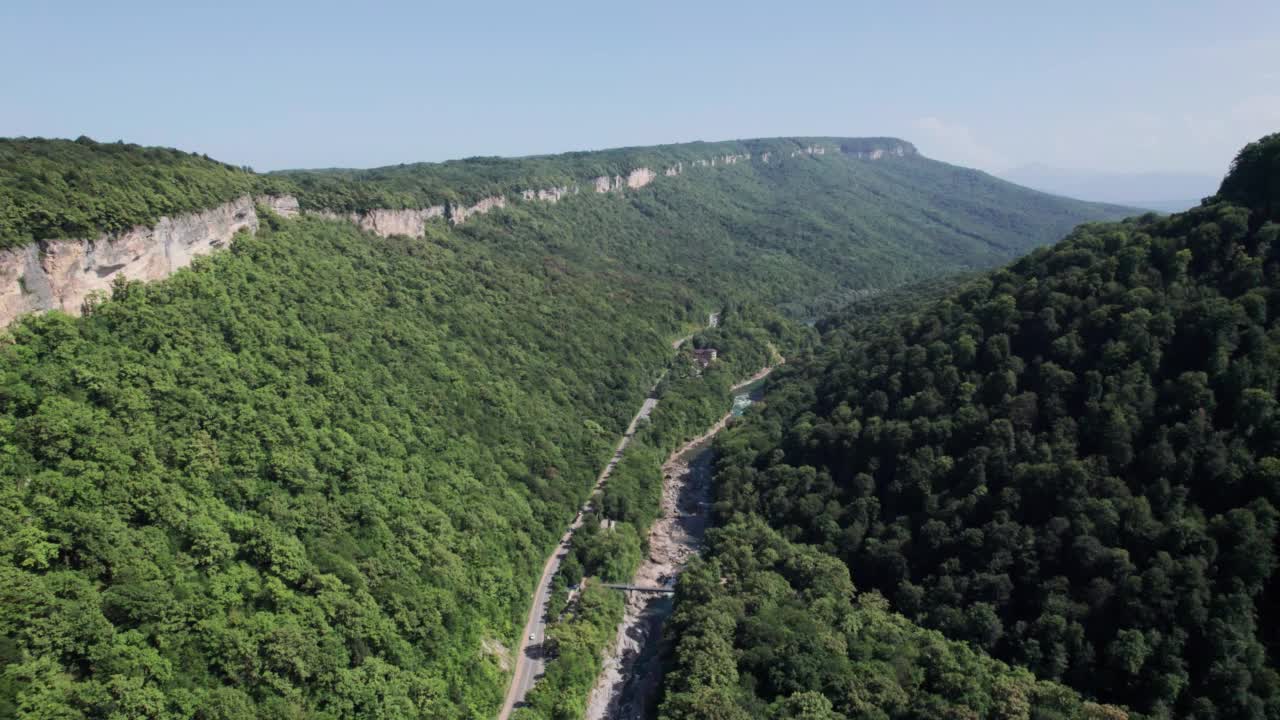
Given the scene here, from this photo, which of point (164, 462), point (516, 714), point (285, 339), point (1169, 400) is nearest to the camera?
point (164, 462)

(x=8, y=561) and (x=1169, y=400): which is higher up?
(x=1169, y=400)

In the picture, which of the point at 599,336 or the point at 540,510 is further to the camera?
the point at 599,336

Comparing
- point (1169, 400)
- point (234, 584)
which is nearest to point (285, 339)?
point (234, 584)

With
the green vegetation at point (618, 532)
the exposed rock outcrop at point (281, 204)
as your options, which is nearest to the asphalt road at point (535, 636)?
the green vegetation at point (618, 532)

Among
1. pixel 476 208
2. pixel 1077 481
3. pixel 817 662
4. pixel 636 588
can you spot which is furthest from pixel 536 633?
pixel 476 208

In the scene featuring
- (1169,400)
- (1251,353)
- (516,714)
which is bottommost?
(516,714)

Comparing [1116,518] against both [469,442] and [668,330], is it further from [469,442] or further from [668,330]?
[668,330]
